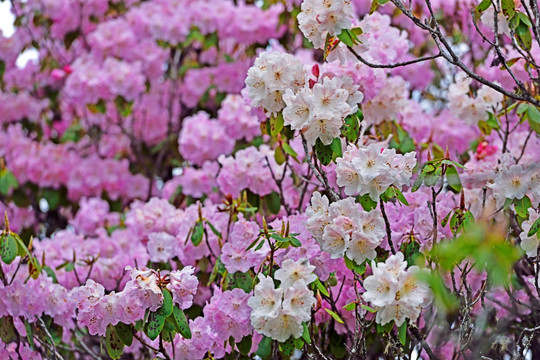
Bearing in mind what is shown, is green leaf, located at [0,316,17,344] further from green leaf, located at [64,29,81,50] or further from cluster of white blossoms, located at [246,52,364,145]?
green leaf, located at [64,29,81,50]

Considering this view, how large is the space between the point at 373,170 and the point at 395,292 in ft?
1.12

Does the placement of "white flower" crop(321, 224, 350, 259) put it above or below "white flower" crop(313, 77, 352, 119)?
below

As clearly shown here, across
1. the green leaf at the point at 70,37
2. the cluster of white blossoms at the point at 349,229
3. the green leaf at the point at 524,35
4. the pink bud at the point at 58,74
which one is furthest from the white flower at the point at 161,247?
the green leaf at the point at 70,37

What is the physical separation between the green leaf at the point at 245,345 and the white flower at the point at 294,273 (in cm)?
41

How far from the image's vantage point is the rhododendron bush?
1947mm

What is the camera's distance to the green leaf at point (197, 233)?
8.25 feet

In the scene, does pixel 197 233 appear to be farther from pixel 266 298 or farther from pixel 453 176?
pixel 453 176

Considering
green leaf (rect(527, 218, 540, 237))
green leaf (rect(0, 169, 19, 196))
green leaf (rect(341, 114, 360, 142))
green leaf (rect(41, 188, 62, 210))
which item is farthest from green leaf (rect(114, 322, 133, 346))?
green leaf (rect(41, 188, 62, 210))

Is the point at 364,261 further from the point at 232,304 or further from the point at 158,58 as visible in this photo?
the point at 158,58

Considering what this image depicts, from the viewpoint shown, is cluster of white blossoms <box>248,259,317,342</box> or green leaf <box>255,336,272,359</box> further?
green leaf <box>255,336,272,359</box>

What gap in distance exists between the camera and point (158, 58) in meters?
4.22

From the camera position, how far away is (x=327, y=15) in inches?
81.1

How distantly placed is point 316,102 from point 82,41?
295cm

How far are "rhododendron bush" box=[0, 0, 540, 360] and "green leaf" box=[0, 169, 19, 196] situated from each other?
10 millimetres
